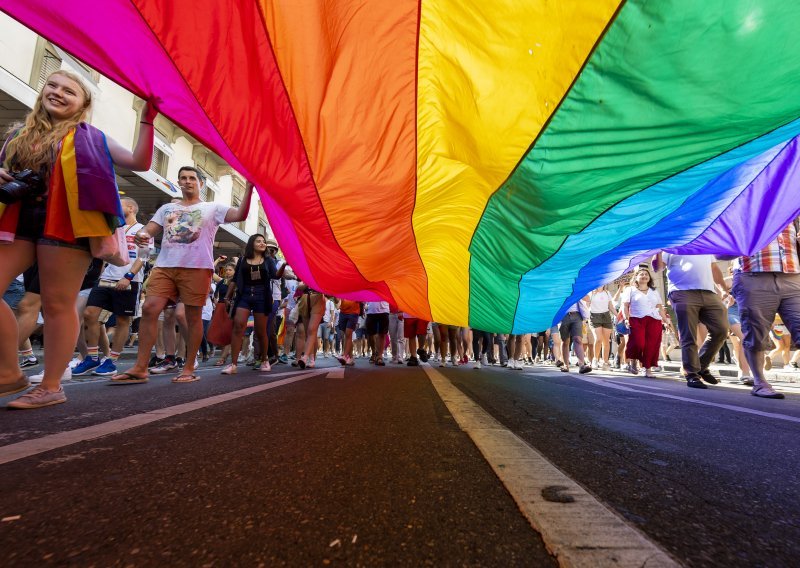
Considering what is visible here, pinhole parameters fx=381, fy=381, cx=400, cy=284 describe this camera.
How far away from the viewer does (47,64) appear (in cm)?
1026

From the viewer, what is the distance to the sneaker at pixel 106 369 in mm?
4301

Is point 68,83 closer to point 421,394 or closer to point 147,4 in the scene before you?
point 147,4

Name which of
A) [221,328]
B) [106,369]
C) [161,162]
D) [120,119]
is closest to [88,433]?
[106,369]

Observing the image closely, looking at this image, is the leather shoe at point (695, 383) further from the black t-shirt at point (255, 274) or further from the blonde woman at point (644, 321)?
the black t-shirt at point (255, 274)

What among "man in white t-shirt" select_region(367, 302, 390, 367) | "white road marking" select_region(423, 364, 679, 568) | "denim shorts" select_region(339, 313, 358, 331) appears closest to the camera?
"white road marking" select_region(423, 364, 679, 568)

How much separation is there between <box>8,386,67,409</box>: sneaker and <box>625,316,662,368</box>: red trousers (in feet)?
24.7

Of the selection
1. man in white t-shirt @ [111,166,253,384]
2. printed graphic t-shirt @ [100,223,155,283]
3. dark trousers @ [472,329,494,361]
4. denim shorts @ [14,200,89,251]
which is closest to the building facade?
printed graphic t-shirt @ [100,223,155,283]

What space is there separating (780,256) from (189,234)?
5725mm

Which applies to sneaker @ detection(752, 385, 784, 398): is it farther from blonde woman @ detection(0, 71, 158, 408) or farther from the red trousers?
blonde woman @ detection(0, 71, 158, 408)

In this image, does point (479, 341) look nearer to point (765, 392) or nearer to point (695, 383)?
point (695, 383)

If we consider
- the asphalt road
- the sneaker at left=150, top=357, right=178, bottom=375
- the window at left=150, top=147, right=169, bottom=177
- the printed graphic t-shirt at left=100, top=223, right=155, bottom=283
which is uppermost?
the window at left=150, top=147, right=169, bottom=177

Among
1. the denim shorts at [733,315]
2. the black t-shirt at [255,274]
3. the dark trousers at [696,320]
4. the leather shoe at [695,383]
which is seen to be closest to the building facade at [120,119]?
the black t-shirt at [255,274]

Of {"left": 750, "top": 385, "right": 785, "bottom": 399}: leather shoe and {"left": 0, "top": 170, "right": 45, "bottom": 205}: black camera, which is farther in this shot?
{"left": 750, "top": 385, "right": 785, "bottom": 399}: leather shoe

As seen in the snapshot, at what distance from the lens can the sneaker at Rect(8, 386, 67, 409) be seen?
2115 millimetres
